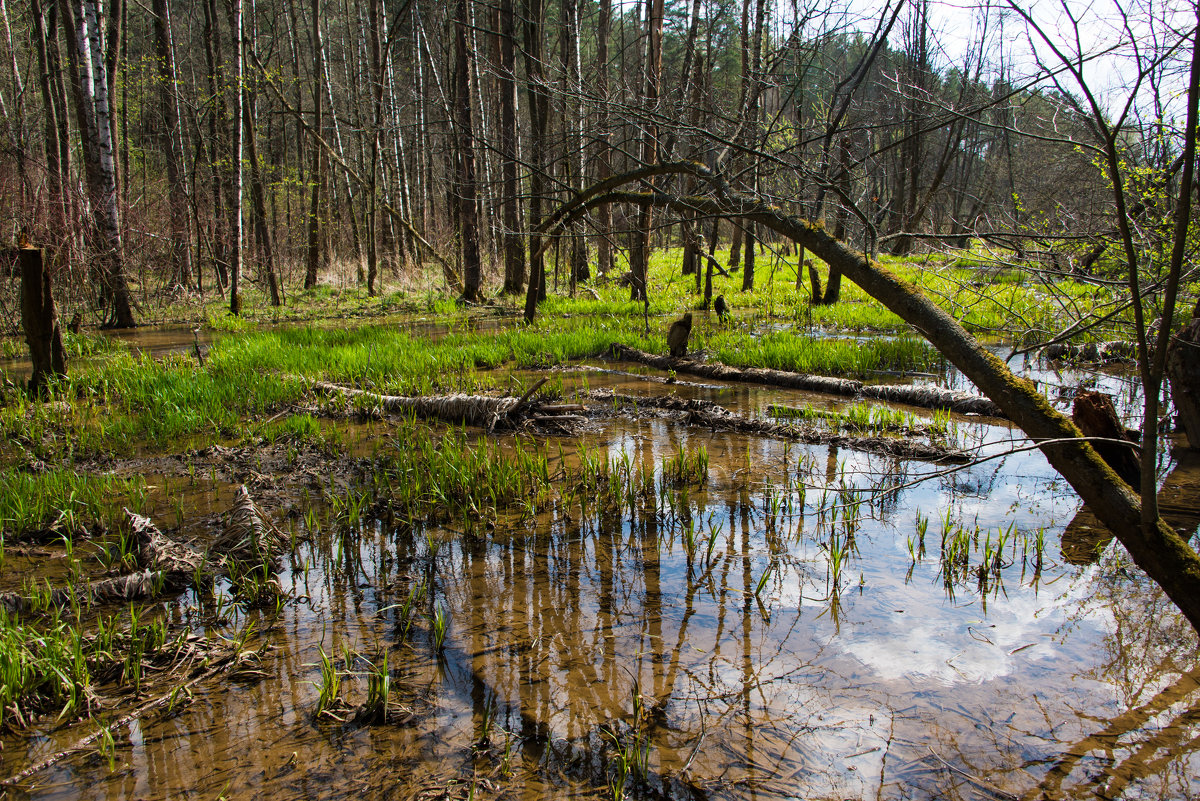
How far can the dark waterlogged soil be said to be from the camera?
2174 millimetres

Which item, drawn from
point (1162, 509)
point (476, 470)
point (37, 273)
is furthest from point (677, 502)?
point (37, 273)

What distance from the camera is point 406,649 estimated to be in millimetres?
2867

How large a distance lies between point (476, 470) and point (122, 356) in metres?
7.08

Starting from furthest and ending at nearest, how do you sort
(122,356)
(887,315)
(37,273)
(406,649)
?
1. (887,315)
2. (122,356)
3. (37,273)
4. (406,649)

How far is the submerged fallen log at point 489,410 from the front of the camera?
629 cm

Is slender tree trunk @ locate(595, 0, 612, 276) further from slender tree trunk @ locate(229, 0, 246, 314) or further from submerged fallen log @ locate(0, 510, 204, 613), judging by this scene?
slender tree trunk @ locate(229, 0, 246, 314)

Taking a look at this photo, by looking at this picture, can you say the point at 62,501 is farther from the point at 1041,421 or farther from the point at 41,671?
the point at 1041,421

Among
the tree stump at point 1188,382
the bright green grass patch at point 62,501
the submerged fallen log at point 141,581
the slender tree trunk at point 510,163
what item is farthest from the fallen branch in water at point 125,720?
the slender tree trunk at point 510,163

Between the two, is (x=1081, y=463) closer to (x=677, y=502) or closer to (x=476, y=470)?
(x=677, y=502)

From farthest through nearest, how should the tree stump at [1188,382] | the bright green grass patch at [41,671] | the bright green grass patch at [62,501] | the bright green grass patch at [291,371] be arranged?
the bright green grass patch at [291,371]
the tree stump at [1188,382]
the bright green grass patch at [62,501]
the bright green grass patch at [41,671]

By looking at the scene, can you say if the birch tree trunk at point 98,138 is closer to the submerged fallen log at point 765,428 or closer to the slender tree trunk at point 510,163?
the slender tree trunk at point 510,163

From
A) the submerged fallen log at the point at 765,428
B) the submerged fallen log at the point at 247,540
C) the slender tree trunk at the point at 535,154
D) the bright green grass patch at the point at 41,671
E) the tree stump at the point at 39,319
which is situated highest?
the slender tree trunk at the point at 535,154

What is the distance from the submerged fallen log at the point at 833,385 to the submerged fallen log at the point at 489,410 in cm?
270

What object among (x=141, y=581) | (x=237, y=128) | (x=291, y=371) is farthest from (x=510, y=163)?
(x=141, y=581)
